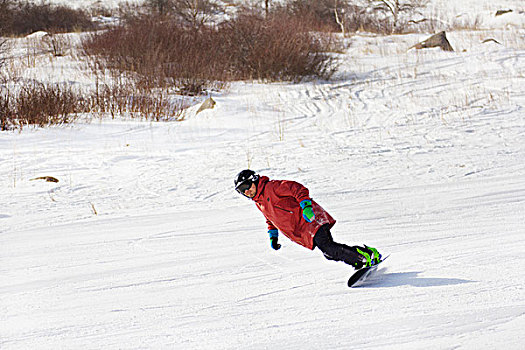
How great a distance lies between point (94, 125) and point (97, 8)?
942 inches

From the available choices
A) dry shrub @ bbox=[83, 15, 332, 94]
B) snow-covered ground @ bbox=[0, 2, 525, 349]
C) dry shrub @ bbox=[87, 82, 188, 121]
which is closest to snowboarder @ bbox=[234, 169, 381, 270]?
snow-covered ground @ bbox=[0, 2, 525, 349]

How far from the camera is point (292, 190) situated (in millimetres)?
3443

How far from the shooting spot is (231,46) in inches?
564

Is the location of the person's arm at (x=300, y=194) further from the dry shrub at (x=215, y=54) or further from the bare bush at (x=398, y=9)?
the bare bush at (x=398, y=9)

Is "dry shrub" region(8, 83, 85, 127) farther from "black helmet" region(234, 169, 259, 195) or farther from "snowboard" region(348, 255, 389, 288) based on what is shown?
"snowboard" region(348, 255, 389, 288)

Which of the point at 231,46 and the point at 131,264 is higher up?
the point at 231,46

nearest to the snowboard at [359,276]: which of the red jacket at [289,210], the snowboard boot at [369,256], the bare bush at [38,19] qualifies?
the snowboard boot at [369,256]

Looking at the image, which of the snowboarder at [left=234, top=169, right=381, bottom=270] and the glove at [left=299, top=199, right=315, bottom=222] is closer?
the glove at [left=299, top=199, right=315, bottom=222]

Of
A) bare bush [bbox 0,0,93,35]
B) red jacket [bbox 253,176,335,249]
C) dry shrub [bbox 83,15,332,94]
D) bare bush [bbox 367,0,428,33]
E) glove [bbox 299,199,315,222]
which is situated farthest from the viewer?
bare bush [bbox 367,0,428,33]

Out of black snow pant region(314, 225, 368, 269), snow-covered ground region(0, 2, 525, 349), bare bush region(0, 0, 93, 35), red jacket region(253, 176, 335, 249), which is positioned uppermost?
bare bush region(0, 0, 93, 35)

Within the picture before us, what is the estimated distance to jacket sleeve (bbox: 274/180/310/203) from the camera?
3412 millimetres

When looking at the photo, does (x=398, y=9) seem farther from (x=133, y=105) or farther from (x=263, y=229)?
(x=263, y=229)

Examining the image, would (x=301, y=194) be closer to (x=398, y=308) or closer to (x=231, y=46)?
(x=398, y=308)

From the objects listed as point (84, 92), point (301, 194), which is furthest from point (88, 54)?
point (301, 194)
